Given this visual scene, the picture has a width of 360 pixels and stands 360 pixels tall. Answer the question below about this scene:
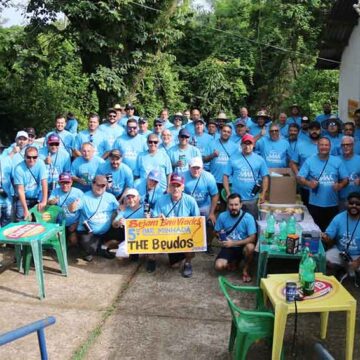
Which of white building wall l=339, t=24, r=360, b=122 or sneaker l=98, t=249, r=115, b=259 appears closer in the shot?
sneaker l=98, t=249, r=115, b=259

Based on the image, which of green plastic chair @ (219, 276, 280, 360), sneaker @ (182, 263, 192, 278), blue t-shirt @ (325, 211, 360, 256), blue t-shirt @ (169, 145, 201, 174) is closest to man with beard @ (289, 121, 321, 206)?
blue t-shirt @ (169, 145, 201, 174)

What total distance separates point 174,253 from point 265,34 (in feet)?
61.8

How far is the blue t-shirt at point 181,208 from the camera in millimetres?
7633

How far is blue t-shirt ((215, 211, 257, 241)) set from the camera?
7383 mm

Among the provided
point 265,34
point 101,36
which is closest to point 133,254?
point 101,36

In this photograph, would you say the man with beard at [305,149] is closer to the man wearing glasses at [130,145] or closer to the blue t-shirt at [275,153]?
the blue t-shirt at [275,153]

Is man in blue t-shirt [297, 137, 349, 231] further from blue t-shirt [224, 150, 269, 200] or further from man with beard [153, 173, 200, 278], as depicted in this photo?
man with beard [153, 173, 200, 278]

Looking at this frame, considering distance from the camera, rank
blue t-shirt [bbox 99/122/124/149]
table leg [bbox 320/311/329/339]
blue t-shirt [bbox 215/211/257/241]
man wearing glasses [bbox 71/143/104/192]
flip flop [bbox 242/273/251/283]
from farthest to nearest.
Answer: blue t-shirt [bbox 99/122/124/149] < man wearing glasses [bbox 71/143/104/192] < blue t-shirt [bbox 215/211/257/241] < flip flop [bbox 242/273/251/283] < table leg [bbox 320/311/329/339]

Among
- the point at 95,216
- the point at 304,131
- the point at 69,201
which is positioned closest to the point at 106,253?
the point at 95,216

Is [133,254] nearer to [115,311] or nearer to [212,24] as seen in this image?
[115,311]

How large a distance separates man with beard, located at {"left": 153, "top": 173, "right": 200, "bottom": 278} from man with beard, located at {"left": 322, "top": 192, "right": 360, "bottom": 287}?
1984mm

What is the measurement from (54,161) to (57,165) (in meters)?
0.09

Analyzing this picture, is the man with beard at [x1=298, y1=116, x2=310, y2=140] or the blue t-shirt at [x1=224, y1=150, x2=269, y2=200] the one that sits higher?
the man with beard at [x1=298, y1=116, x2=310, y2=140]

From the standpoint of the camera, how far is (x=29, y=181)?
324 inches
